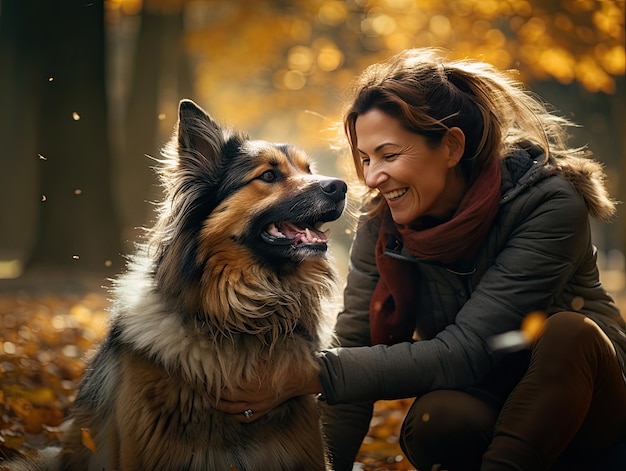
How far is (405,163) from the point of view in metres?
3.14

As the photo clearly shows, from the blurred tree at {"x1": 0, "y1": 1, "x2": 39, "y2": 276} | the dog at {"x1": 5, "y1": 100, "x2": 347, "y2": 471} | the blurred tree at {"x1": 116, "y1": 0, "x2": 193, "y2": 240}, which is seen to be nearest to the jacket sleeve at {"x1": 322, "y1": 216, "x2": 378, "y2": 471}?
the dog at {"x1": 5, "y1": 100, "x2": 347, "y2": 471}

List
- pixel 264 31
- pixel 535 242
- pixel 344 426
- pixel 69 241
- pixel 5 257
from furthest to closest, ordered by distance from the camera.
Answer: pixel 5 257 < pixel 264 31 < pixel 69 241 < pixel 344 426 < pixel 535 242

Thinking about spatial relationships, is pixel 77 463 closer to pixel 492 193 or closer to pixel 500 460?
pixel 500 460

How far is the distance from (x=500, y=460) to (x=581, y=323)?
1.98 feet

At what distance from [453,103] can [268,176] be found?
35.5 inches

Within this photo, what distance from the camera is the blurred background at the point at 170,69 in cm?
900

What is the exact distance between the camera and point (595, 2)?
9422 millimetres

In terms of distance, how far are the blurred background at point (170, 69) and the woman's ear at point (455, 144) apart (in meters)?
2.49

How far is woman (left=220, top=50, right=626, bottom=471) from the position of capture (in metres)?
2.73

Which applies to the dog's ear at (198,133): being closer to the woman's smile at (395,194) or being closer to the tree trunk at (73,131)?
the woman's smile at (395,194)

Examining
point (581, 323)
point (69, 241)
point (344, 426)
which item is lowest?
point (69, 241)

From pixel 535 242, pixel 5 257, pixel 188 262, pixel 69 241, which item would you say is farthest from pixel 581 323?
pixel 5 257

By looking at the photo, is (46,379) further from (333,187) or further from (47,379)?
(333,187)

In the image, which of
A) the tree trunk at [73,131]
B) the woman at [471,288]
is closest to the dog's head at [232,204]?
the woman at [471,288]
